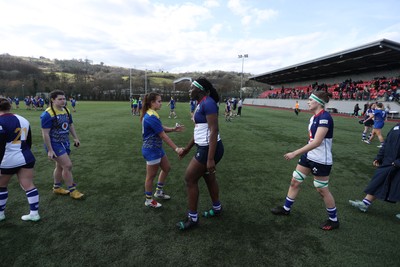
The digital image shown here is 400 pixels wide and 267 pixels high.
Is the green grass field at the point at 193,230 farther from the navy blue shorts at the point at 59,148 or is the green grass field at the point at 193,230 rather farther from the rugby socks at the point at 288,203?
the navy blue shorts at the point at 59,148

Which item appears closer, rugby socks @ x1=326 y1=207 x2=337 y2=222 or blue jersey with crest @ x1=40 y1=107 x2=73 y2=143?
rugby socks @ x1=326 y1=207 x2=337 y2=222

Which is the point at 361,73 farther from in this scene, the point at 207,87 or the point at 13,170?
the point at 13,170

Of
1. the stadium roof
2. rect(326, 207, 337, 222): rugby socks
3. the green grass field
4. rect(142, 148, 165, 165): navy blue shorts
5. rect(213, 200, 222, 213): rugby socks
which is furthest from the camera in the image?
the stadium roof

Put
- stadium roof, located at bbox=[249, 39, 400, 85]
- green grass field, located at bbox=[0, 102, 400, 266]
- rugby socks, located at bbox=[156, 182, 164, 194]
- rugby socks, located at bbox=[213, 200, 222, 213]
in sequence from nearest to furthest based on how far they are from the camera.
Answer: green grass field, located at bbox=[0, 102, 400, 266], rugby socks, located at bbox=[213, 200, 222, 213], rugby socks, located at bbox=[156, 182, 164, 194], stadium roof, located at bbox=[249, 39, 400, 85]

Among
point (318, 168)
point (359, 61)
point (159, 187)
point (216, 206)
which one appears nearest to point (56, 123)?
point (159, 187)

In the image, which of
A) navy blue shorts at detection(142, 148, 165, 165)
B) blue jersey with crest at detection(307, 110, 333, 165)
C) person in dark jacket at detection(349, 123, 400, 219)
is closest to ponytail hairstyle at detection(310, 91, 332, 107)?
blue jersey with crest at detection(307, 110, 333, 165)

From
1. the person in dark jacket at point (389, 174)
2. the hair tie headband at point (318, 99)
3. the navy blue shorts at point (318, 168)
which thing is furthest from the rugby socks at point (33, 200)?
the person in dark jacket at point (389, 174)

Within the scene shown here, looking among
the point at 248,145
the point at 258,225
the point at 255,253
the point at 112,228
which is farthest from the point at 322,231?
the point at 248,145

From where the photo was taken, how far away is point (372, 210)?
12.5 feet

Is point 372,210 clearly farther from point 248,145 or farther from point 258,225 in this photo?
point 248,145

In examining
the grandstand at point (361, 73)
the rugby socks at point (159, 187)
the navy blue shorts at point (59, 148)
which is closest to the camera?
the navy blue shorts at point (59, 148)

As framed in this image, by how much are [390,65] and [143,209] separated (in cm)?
3639

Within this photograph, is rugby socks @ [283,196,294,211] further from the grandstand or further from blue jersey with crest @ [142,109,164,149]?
the grandstand

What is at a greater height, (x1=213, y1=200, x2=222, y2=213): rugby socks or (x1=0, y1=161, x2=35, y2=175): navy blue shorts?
(x1=0, y1=161, x2=35, y2=175): navy blue shorts
